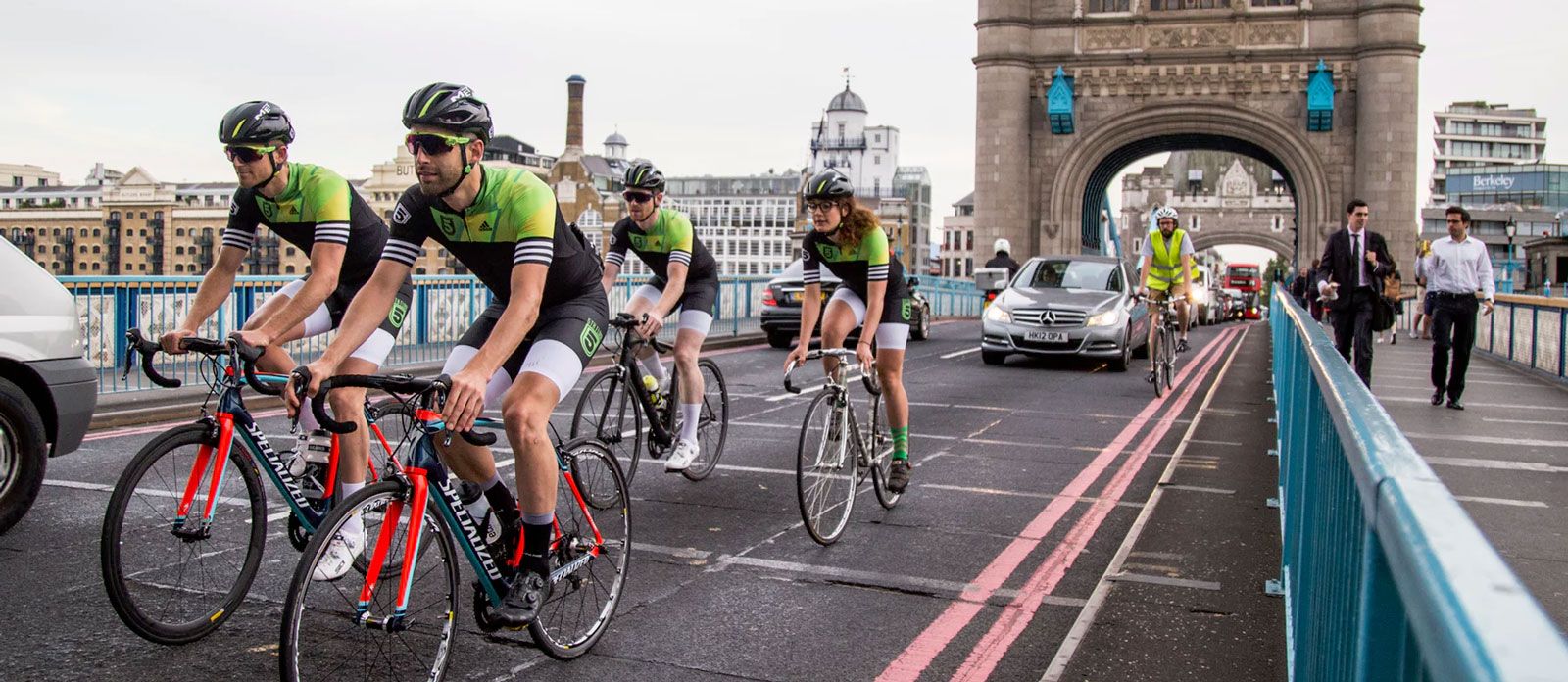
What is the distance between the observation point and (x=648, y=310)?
7.83 metres

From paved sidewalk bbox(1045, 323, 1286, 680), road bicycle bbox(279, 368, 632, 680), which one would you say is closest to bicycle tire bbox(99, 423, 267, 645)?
road bicycle bbox(279, 368, 632, 680)

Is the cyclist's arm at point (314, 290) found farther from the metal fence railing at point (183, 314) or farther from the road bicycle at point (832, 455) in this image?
the metal fence railing at point (183, 314)

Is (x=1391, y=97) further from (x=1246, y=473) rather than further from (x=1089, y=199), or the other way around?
(x=1246, y=473)

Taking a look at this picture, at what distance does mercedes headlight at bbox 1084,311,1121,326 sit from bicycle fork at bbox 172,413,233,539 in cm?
1352

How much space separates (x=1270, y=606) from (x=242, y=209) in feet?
15.2

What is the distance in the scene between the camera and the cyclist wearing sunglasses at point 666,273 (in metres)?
7.48

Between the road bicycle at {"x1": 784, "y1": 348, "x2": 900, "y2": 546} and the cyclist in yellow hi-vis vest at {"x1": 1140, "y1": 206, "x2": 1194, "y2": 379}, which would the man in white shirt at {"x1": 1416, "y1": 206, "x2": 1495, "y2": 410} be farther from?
the road bicycle at {"x1": 784, "y1": 348, "x2": 900, "y2": 546}

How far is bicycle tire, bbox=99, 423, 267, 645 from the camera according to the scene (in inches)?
159

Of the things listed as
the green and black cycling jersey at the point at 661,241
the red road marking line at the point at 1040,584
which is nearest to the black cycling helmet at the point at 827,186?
the green and black cycling jersey at the point at 661,241

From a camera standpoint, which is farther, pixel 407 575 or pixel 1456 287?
pixel 1456 287

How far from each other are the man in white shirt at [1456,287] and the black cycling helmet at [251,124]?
409 inches

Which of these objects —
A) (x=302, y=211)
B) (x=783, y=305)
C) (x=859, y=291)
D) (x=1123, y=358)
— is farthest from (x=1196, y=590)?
(x=783, y=305)

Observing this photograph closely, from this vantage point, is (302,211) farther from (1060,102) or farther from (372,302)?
(1060,102)

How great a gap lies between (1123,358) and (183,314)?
36.3ft
